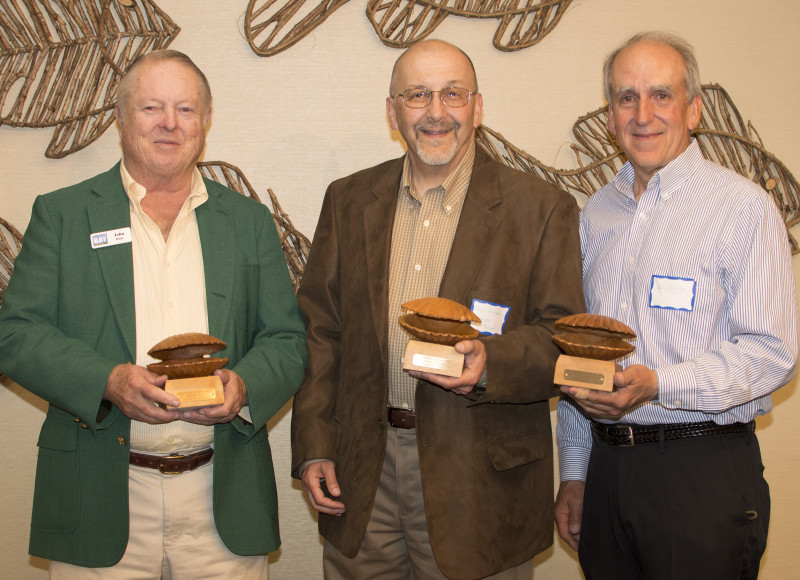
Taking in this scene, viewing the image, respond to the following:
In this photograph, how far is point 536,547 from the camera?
2.28 meters

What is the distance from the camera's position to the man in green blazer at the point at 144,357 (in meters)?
2.13

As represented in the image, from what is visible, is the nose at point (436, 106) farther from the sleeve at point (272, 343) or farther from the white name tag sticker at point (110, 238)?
the white name tag sticker at point (110, 238)

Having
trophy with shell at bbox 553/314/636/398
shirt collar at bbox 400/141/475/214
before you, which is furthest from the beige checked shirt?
trophy with shell at bbox 553/314/636/398

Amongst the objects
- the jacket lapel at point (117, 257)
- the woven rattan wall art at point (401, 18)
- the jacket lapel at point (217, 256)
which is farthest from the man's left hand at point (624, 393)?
the woven rattan wall art at point (401, 18)

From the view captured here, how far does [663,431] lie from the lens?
2191mm

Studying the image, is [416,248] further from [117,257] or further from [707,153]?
[707,153]

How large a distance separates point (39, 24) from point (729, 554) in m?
3.50

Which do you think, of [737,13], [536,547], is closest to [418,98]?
[536,547]

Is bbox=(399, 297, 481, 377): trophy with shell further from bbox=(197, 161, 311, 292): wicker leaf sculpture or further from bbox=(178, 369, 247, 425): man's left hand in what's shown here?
bbox=(197, 161, 311, 292): wicker leaf sculpture

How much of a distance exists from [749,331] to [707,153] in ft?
5.27

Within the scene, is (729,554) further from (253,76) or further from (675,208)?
(253,76)

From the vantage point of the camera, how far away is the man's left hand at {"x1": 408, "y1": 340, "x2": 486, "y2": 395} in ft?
6.56

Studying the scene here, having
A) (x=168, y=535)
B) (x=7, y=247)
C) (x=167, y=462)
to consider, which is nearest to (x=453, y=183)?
(x=167, y=462)

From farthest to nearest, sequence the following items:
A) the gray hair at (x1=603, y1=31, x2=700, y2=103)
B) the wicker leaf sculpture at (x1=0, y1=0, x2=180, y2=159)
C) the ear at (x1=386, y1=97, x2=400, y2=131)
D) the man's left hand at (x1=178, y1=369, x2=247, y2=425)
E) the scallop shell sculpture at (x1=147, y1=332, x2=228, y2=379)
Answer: the wicker leaf sculpture at (x1=0, y1=0, x2=180, y2=159) → the ear at (x1=386, y1=97, x2=400, y2=131) → the gray hair at (x1=603, y1=31, x2=700, y2=103) → the man's left hand at (x1=178, y1=369, x2=247, y2=425) → the scallop shell sculpture at (x1=147, y1=332, x2=228, y2=379)
